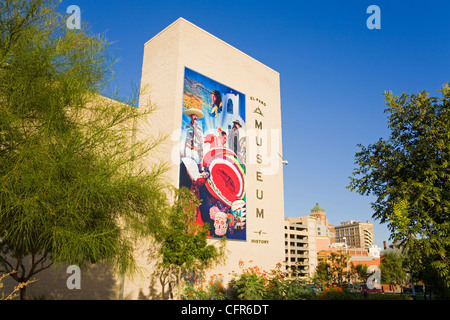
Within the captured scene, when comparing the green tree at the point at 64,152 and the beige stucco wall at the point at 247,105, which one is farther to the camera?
the beige stucco wall at the point at 247,105

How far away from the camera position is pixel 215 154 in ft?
69.6

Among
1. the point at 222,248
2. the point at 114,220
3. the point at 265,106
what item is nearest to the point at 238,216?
the point at 222,248

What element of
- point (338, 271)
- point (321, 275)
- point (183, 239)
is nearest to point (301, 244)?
point (338, 271)

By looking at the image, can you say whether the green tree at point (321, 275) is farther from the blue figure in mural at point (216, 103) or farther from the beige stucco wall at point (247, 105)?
the blue figure in mural at point (216, 103)

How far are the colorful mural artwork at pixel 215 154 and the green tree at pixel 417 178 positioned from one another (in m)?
8.45

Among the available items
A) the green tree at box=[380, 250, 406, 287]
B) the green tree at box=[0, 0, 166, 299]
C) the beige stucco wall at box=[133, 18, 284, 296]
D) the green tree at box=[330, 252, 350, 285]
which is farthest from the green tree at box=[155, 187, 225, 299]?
the green tree at box=[380, 250, 406, 287]

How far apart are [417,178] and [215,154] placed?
1159 centimetres

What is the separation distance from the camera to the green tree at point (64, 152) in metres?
6.04

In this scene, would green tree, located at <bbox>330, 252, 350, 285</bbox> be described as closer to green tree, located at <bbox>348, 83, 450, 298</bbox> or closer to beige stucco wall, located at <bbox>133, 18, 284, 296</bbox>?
beige stucco wall, located at <bbox>133, 18, 284, 296</bbox>

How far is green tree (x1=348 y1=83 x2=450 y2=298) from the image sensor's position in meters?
11.9

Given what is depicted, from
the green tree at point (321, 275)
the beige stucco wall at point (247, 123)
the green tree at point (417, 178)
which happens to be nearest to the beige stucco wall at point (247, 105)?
the beige stucco wall at point (247, 123)

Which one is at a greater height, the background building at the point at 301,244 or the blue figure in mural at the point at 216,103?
the blue figure in mural at the point at 216,103

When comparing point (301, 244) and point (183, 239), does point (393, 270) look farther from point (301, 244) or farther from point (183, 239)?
point (183, 239)
